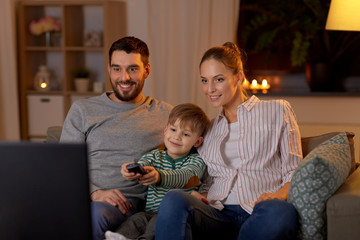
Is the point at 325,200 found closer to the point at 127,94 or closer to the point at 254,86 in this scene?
the point at 127,94

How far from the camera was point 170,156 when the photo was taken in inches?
79.6

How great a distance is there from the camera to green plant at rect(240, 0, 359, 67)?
376 cm

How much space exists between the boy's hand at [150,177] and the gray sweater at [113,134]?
0.24 metres

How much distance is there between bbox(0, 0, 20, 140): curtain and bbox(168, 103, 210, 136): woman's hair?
259 centimetres

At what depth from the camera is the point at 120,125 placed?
7.03 feet

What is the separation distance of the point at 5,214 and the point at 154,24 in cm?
331

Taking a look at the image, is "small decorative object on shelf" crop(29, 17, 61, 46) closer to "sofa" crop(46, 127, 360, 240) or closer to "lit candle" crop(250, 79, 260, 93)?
"lit candle" crop(250, 79, 260, 93)

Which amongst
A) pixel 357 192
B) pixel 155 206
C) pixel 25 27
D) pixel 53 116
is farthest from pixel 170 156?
pixel 25 27

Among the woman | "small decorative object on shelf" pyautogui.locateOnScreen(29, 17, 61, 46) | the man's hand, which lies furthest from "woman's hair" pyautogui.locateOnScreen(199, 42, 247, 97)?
"small decorative object on shelf" pyautogui.locateOnScreen(29, 17, 61, 46)

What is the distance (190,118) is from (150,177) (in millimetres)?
306

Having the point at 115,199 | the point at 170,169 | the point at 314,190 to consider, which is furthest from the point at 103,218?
the point at 314,190

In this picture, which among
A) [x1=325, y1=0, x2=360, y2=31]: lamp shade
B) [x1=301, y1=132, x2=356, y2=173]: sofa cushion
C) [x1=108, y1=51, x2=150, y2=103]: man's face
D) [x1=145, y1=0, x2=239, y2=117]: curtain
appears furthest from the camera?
[x1=145, y1=0, x2=239, y2=117]: curtain

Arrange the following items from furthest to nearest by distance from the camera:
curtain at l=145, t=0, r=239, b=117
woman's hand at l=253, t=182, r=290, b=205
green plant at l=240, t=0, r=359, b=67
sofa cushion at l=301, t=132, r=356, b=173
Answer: curtain at l=145, t=0, r=239, b=117
green plant at l=240, t=0, r=359, b=67
sofa cushion at l=301, t=132, r=356, b=173
woman's hand at l=253, t=182, r=290, b=205

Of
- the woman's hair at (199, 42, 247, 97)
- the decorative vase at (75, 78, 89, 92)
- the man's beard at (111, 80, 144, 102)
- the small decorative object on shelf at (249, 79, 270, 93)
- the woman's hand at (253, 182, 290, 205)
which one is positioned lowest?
the woman's hand at (253, 182, 290, 205)
